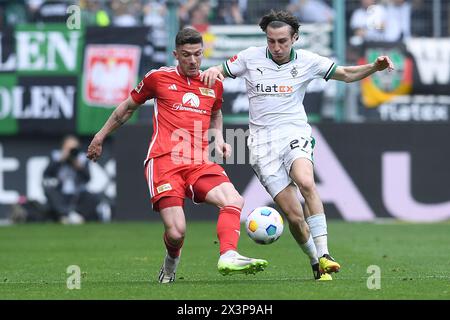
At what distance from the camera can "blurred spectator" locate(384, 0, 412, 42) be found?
21281mm

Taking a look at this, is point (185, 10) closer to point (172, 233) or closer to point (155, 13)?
point (155, 13)

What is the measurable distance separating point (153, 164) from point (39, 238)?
786 cm

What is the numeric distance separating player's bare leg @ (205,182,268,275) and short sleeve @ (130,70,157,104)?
1151 mm

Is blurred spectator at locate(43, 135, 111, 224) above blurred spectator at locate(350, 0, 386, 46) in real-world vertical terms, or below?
below

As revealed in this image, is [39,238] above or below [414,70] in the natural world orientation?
below

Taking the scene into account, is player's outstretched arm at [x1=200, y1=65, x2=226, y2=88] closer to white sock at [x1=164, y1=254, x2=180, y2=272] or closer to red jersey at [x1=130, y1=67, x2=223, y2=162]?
red jersey at [x1=130, y1=67, x2=223, y2=162]

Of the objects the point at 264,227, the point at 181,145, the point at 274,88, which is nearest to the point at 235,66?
the point at 274,88

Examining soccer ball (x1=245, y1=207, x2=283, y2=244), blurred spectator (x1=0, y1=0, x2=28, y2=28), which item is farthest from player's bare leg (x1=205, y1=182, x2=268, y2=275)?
blurred spectator (x1=0, y1=0, x2=28, y2=28)

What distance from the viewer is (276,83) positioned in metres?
10.4

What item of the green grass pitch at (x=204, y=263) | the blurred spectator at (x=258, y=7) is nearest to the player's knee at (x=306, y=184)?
the green grass pitch at (x=204, y=263)

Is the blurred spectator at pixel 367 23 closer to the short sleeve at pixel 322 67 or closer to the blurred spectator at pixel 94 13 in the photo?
the blurred spectator at pixel 94 13
